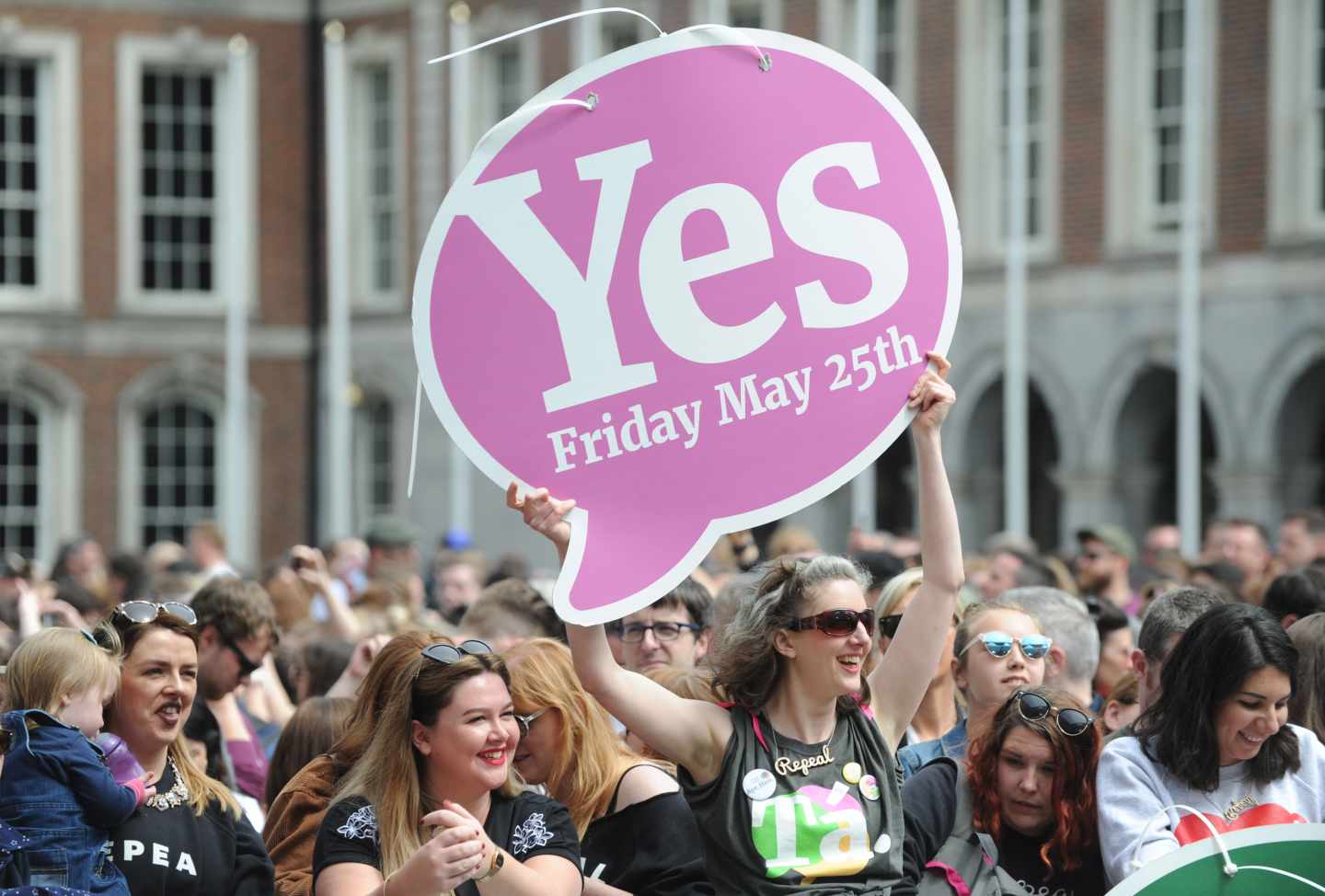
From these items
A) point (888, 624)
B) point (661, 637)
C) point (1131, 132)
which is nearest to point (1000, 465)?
point (1131, 132)

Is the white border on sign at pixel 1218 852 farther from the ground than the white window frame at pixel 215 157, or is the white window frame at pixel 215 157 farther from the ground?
the white window frame at pixel 215 157

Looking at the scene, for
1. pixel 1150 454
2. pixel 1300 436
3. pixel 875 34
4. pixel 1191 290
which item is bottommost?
pixel 1150 454

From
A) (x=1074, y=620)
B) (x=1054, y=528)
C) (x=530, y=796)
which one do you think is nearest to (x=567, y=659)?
(x=530, y=796)

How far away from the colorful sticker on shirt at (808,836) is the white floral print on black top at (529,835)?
44cm

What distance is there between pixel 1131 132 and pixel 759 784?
1590cm

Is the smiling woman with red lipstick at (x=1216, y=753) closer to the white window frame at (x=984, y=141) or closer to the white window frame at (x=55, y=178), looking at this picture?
the white window frame at (x=984, y=141)

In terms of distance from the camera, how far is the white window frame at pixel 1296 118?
17.4 m

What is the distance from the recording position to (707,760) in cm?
393

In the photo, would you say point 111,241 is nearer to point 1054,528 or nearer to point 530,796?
point 1054,528

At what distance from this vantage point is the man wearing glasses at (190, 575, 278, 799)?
5926 mm

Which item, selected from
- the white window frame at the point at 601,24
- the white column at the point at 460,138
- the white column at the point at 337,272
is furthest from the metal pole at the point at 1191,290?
the white column at the point at 337,272

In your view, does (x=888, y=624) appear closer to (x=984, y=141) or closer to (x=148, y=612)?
(x=148, y=612)

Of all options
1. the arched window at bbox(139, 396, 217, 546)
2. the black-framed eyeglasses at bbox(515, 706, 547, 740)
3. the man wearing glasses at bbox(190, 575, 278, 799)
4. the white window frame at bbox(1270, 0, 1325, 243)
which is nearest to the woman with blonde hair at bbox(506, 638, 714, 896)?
the black-framed eyeglasses at bbox(515, 706, 547, 740)

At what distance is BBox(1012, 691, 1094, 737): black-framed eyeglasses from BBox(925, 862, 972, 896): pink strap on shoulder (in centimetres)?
41
